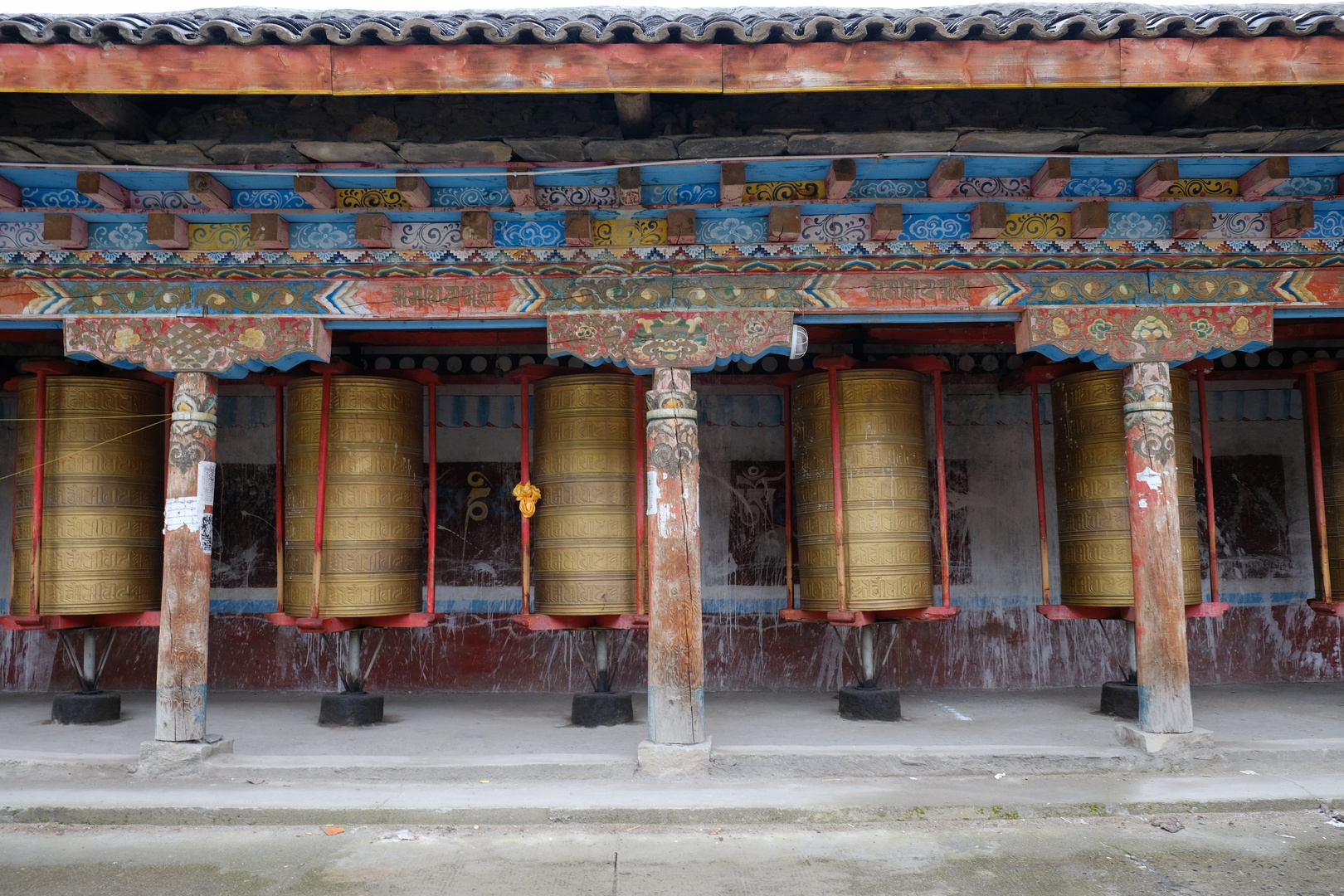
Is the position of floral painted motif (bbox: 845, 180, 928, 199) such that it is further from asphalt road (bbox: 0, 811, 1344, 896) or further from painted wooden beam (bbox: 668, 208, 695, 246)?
asphalt road (bbox: 0, 811, 1344, 896)

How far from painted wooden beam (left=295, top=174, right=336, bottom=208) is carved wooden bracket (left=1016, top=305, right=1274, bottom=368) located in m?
3.91

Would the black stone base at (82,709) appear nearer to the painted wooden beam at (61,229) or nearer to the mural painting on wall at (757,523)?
the painted wooden beam at (61,229)

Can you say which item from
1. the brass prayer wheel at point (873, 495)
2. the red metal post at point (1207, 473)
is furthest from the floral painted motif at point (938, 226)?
the red metal post at point (1207, 473)

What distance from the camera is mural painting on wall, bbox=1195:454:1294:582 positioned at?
7.71 meters

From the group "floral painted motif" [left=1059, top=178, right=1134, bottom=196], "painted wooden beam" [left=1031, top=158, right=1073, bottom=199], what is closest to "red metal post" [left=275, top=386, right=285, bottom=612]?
"painted wooden beam" [left=1031, top=158, right=1073, bottom=199]

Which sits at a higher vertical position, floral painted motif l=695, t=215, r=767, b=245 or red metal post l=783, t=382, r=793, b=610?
floral painted motif l=695, t=215, r=767, b=245

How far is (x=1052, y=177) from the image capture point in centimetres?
509

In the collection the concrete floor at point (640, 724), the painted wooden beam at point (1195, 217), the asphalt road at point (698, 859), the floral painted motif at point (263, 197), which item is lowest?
the asphalt road at point (698, 859)

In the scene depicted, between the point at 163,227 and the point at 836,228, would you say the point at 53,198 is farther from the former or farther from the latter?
the point at 836,228

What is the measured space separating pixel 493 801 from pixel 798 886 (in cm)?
162

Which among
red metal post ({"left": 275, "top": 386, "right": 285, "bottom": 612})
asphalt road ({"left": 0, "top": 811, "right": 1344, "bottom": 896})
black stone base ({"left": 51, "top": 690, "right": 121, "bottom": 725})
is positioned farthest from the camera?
black stone base ({"left": 51, "top": 690, "right": 121, "bottom": 725})

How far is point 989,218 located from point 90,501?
5.70 meters

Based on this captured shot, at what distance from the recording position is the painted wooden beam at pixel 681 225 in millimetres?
5363

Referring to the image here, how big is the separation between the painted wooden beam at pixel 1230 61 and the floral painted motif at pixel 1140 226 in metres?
1.21
